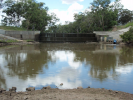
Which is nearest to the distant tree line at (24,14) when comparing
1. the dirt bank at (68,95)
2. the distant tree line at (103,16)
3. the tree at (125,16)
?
the distant tree line at (103,16)

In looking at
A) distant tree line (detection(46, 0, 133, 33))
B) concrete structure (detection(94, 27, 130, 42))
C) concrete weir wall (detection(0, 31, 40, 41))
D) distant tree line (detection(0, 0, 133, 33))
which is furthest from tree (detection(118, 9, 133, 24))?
concrete weir wall (detection(0, 31, 40, 41))

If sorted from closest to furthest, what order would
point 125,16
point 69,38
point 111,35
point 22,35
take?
point 111,35, point 22,35, point 69,38, point 125,16

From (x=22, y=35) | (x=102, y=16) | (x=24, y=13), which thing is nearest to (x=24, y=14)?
(x=24, y=13)

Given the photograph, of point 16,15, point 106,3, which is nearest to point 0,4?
point 16,15

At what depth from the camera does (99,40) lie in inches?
1342

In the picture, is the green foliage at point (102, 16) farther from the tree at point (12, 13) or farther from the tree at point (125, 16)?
the tree at point (12, 13)

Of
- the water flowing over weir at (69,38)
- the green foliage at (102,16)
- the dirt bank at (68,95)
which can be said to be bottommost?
the dirt bank at (68,95)

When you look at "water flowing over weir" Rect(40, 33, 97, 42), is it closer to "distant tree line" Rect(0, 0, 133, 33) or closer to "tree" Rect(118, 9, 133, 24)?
"distant tree line" Rect(0, 0, 133, 33)

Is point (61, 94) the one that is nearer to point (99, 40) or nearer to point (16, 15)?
→ point (99, 40)

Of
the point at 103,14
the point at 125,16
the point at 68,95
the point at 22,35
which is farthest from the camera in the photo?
the point at 125,16

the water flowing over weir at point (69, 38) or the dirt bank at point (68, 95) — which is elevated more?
the water flowing over weir at point (69, 38)

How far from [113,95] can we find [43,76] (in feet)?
11.2

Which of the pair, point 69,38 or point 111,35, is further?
point 69,38

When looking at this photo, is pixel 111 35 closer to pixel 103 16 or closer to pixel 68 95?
pixel 103 16
